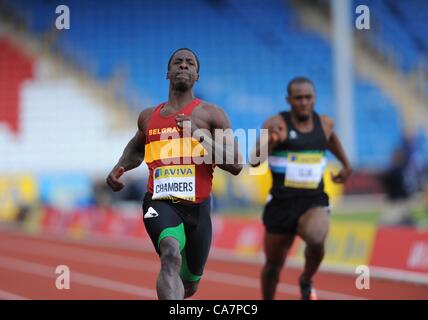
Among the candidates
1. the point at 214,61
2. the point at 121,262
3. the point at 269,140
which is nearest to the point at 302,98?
the point at 269,140

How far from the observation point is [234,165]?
201 inches

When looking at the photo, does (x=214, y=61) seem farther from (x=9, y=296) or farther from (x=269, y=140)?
(x=269, y=140)

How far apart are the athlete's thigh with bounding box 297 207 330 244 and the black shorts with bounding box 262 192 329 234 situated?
53mm

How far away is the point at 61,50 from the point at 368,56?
10212 mm

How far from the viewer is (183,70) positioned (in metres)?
5.22

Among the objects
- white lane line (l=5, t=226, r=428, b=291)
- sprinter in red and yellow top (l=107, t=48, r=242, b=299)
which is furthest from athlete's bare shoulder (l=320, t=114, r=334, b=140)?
white lane line (l=5, t=226, r=428, b=291)

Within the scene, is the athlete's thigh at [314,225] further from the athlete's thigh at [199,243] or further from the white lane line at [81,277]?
the white lane line at [81,277]

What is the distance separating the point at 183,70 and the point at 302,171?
2089 mm

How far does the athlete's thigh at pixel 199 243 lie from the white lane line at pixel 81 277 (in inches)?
134

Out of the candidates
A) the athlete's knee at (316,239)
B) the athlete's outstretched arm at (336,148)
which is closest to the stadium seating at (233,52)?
the athlete's outstretched arm at (336,148)

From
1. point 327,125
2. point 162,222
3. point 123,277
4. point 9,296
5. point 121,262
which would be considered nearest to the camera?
point 162,222

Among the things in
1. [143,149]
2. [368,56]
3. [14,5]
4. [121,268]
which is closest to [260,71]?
[368,56]

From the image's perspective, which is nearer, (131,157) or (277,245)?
(131,157)

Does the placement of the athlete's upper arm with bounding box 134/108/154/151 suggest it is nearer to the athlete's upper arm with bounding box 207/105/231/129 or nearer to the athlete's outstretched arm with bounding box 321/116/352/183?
the athlete's upper arm with bounding box 207/105/231/129
